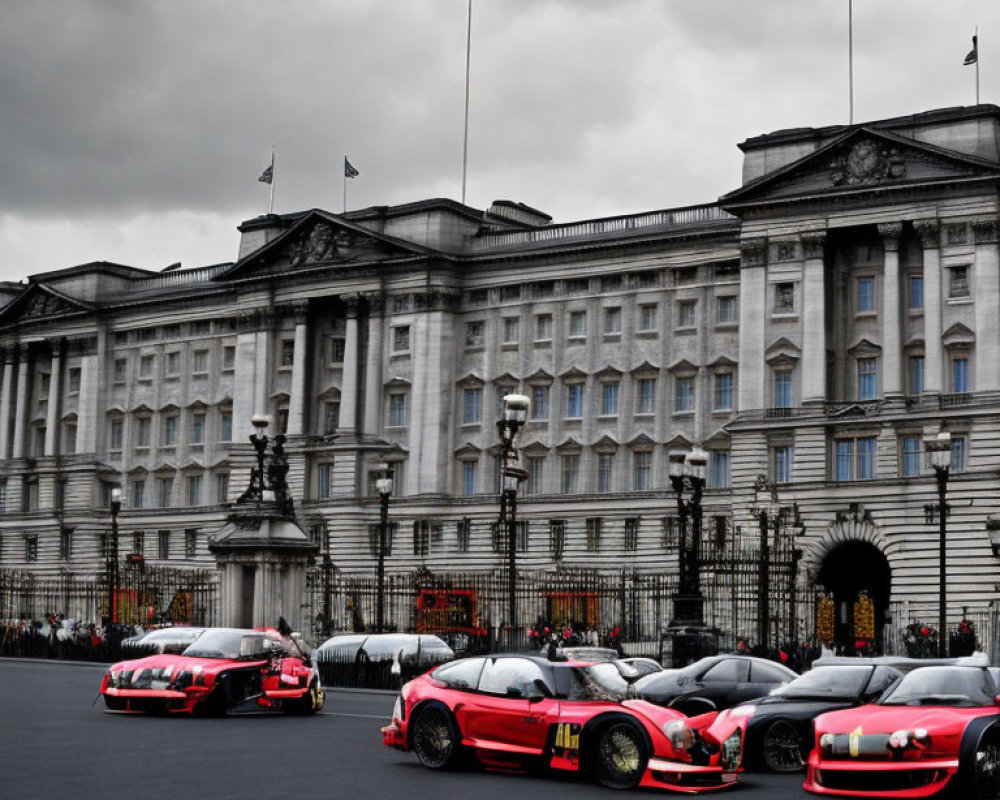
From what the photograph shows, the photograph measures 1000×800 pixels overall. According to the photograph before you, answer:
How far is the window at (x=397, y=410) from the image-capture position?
90.6 meters

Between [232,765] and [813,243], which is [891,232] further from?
[232,765]

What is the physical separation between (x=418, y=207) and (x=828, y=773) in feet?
234

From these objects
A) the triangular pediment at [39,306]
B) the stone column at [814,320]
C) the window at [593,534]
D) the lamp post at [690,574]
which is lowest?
the lamp post at [690,574]

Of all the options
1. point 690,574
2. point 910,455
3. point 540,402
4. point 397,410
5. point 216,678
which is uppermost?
point 540,402

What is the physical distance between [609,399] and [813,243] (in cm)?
1483

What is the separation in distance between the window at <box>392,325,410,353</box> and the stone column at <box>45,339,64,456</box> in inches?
1032

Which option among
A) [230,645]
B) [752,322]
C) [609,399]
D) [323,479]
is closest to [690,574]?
[230,645]

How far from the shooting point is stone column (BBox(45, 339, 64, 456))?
106 m

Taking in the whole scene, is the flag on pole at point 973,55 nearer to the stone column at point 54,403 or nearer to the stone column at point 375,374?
the stone column at point 375,374

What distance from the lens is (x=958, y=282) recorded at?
240ft

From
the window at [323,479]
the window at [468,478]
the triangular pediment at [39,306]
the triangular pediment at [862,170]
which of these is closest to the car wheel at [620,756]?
the triangular pediment at [862,170]

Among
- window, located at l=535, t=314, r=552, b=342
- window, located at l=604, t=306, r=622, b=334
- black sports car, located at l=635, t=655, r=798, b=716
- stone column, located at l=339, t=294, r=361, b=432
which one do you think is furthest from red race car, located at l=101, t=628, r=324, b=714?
stone column, located at l=339, t=294, r=361, b=432

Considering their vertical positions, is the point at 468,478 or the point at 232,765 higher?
the point at 468,478

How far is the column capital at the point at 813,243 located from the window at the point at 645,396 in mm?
11874
